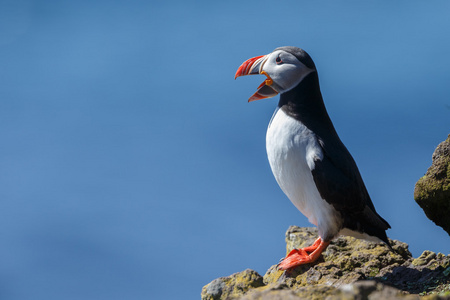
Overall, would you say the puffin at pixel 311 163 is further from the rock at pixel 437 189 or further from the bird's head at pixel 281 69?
the rock at pixel 437 189

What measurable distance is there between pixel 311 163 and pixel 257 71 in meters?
1.41

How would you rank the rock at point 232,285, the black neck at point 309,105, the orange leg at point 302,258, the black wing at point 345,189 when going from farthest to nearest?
the black neck at point 309,105, the orange leg at point 302,258, the black wing at point 345,189, the rock at point 232,285

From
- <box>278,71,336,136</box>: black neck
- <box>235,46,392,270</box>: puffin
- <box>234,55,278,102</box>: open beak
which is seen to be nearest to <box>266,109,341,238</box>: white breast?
<box>235,46,392,270</box>: puffin

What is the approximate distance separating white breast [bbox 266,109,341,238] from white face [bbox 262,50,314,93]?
42 cm

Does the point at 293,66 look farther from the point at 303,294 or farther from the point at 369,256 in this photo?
the point at 303,294

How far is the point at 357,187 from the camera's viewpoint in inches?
231

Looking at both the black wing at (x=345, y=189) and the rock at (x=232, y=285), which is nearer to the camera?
the rock at (x=232, y=285)

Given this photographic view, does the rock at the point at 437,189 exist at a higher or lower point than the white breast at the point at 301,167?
lower

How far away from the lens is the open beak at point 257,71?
21.2 ft

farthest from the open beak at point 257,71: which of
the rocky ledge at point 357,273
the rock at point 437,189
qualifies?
the rock at point 437,189

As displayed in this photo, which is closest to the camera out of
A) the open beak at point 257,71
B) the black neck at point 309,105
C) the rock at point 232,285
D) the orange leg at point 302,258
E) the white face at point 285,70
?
the rock at point 232,285

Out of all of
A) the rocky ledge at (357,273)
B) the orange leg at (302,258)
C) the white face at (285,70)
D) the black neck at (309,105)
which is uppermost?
the white face at (285,70)

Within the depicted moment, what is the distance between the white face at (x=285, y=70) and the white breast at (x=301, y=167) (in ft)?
1.39

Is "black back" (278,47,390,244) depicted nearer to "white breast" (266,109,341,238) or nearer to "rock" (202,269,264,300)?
"white breast" (266,109,341,238)
